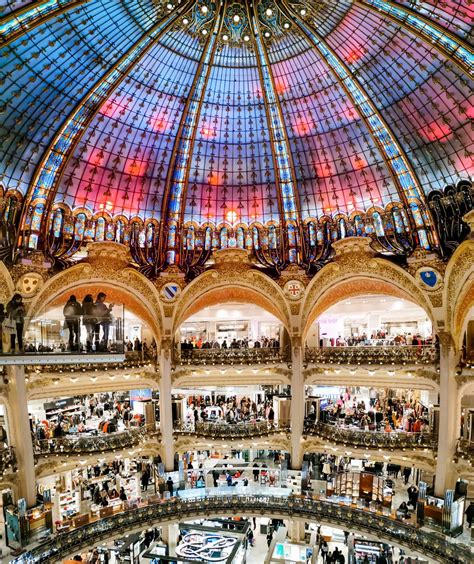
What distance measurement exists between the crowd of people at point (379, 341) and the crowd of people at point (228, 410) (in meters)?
6.53

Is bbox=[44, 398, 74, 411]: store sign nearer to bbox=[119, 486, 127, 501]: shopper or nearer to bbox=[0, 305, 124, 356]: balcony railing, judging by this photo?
bbox=[119, 486, 127, 501]: shopper

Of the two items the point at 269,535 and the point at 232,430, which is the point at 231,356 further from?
the point at 269,535

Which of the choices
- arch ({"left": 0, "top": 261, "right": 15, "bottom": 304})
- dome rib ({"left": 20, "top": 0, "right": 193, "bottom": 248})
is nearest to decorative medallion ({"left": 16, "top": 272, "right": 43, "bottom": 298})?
arch ({"left": 0, "top": 261, "right": 15, "bottom": 304})

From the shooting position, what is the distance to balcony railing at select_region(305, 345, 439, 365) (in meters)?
29.6

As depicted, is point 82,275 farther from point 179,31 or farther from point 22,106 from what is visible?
point 179,31

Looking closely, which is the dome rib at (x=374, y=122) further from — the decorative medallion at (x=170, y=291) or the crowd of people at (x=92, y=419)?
the crowd of people at (x=92, y=419)

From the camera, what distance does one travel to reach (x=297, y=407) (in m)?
33.0

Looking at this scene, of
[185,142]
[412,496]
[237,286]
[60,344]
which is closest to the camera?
[60,344]

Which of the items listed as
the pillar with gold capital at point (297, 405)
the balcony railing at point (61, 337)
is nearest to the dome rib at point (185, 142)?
the pillar with gold capital at point (297, 405)

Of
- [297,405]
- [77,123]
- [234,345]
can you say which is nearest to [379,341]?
[297,405]

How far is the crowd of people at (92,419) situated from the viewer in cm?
3022

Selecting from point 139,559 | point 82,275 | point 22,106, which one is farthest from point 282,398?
point 22,106

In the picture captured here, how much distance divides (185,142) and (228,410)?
1901 centimetres

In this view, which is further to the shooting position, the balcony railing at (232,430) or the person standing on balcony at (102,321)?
the balcony railing at (232,430)
